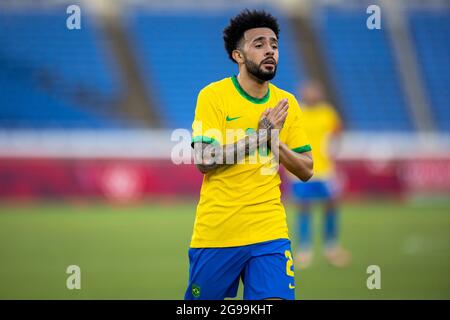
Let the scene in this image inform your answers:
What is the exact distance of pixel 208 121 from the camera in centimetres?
551

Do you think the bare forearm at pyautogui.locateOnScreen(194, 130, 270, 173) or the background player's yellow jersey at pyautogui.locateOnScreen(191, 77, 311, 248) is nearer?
the bare forearm at pyautogui.locateOnScreen(194, 130, 270, 173)

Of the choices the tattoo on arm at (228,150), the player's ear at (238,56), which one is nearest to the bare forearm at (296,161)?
the tattoo on arm at (228,150)

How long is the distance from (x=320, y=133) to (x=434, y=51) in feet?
48.9

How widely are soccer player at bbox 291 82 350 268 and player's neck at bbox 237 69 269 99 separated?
234 inches

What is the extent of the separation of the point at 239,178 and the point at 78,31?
2050 cm

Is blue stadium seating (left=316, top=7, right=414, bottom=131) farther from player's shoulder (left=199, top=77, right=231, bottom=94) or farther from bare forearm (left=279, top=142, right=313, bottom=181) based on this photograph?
player's shoulder (left=199, top=77, right=231, bottom=94)

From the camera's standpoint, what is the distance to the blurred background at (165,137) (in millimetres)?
11109

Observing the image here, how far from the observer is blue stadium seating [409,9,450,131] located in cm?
2545

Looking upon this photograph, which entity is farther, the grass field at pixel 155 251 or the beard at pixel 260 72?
the grass field at pixel 155 251

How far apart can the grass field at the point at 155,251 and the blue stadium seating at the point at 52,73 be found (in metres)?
5.01

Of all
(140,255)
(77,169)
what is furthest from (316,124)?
(77,169)

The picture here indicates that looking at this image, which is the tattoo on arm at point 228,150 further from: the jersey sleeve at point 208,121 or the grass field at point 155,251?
the grass field at point 155,251

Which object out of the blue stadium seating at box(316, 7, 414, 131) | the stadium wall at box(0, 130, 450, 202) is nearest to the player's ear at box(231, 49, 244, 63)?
the stadium wall at box(0, 130, 450, 202)

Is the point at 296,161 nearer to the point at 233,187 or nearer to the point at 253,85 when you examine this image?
the point at 233,187
